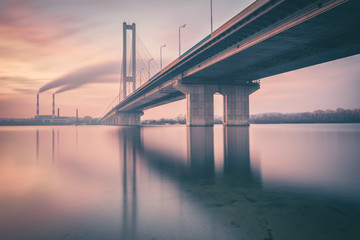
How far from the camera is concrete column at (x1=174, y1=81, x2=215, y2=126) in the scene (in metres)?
56.2

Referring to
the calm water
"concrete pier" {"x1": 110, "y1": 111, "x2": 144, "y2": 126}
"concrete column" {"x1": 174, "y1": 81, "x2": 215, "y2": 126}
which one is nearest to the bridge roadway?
"concrete column" {"x1": 174, "y1": 81, "x2": 215, "y2": 126}

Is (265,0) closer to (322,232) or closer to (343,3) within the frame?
(343,3)

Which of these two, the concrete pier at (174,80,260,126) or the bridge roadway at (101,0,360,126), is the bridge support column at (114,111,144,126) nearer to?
the bridge roadway at (101,0,360,126)

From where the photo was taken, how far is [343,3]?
18.7 m

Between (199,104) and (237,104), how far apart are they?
10.6 meters

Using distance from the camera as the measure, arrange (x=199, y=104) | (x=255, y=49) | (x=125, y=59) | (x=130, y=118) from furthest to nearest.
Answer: (x=130, y=118), (x=125, y=59), (x=199, y=104), (x=255, y=49)

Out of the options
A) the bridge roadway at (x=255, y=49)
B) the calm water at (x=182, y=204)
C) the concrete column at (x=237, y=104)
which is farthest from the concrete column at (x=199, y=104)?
the calm water at (x=182, y=204)

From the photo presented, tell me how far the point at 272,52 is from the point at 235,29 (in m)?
8.80

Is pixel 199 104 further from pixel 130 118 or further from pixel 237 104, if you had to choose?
pixel 130 118

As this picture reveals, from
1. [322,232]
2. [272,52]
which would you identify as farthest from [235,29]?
[322,232]

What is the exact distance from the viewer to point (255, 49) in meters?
32.3

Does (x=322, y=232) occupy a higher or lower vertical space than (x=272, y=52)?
lower

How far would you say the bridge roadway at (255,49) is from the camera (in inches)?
888

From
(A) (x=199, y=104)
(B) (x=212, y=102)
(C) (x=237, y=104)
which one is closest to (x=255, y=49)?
(A) (x=199, y=104)
